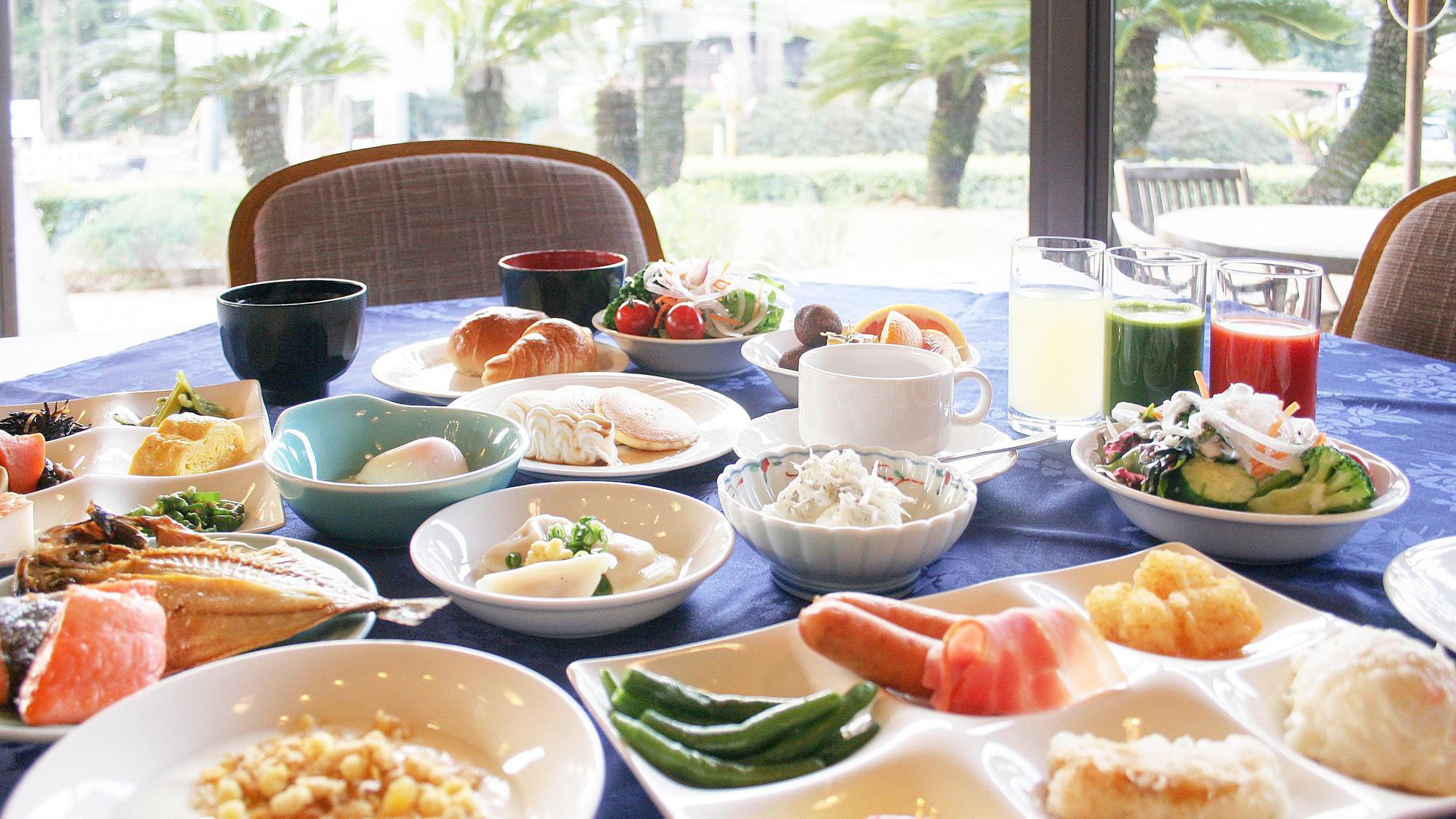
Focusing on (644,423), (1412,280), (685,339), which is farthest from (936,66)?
(644,423)

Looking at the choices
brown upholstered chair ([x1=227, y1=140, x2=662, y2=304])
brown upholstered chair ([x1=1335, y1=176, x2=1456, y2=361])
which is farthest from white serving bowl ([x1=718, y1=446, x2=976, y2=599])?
brown upholstered chair ([x1=227, y1=140, x2=662, y2=304])

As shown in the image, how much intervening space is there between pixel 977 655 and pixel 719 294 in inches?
44.1

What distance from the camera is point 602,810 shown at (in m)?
0.75

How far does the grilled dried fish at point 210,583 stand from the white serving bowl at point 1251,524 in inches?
26.3

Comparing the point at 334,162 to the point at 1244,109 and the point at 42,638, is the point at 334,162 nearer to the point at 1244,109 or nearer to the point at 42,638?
the point at 42,638

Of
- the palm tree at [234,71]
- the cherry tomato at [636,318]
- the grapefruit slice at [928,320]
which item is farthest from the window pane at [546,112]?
the cherry tomato at [636,318]

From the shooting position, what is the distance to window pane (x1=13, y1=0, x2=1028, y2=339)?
17.2 feet

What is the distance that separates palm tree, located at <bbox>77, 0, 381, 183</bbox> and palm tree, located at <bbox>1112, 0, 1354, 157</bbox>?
3.59m

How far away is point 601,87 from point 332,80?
1.38 meters

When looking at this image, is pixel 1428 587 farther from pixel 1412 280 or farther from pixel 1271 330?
pixel 1412 280

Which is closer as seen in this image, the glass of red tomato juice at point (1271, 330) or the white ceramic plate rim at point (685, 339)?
the glass of red tomato juice at point (1271, 330)

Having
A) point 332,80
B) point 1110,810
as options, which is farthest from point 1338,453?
point 332,80

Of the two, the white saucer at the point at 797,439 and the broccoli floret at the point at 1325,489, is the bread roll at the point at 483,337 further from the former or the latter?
the broccoli floret at the point at 1325,489

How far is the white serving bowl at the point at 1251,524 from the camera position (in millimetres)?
1021
